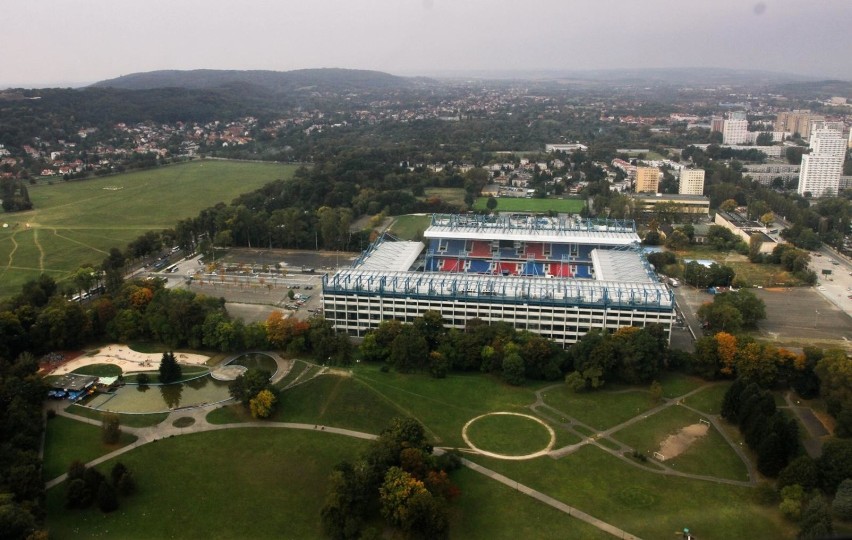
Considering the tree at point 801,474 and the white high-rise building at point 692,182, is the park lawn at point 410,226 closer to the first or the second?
the white high-rise building at point 692,182

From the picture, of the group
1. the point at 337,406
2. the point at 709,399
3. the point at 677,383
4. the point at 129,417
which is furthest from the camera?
the point at 677,383

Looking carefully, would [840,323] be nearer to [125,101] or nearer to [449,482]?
[449,482]

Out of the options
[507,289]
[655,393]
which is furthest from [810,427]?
[507,289]

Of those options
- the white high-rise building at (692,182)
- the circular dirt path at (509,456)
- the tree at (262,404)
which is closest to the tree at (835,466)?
the circular dirt path at (509,456)

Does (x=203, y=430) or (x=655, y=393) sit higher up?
(x=655, y=393)

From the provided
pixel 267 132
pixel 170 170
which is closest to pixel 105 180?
pixel 170 170

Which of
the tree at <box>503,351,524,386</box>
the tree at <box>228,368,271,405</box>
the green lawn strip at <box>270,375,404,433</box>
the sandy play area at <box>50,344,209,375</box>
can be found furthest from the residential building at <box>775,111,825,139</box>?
the tree at <box>228,368,271,405</box>

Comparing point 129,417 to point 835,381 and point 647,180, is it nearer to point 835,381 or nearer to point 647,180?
point 835,381
